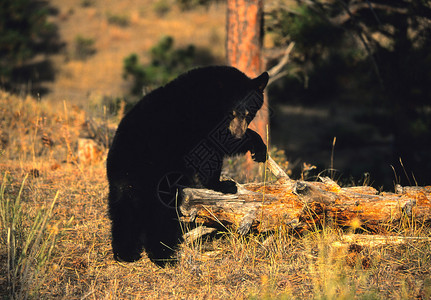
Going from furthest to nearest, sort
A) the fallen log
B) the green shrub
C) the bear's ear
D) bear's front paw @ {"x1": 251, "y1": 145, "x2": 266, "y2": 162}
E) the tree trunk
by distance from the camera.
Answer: the green shrub
the tree trunk
bear's front paw @ {"x1": 251, "y1": 145, "x2": 266, "y2": 162}
the bear's ear
the fallen log

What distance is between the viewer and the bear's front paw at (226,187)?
3.38 m

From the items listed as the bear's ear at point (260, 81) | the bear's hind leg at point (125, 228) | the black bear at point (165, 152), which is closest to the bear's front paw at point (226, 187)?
the black bear at point (165, 152)

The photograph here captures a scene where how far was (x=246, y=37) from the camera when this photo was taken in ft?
20.0

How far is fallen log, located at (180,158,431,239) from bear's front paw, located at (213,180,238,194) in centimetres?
12

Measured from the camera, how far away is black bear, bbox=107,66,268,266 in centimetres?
310

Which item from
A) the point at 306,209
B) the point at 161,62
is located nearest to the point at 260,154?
the point at 306,209

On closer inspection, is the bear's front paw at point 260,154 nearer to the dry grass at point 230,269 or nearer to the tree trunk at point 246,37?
the dry grass at point 230,269

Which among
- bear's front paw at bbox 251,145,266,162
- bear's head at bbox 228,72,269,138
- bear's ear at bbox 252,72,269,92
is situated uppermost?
bear's ear at bbox 252,72,269,92

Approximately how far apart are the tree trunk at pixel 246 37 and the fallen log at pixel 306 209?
304cm

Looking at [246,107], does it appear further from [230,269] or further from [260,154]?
[230,269]

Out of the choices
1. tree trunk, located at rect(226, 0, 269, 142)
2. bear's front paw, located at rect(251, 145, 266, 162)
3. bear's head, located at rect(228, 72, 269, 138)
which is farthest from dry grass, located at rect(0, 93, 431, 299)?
tree trunk, located at rect(226, 0, 269, 142)

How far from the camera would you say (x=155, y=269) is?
10.1ft

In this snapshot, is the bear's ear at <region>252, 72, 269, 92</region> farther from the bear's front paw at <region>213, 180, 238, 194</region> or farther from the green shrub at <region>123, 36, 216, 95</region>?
the green shrub at <region>123, 36, 216, 95</region>

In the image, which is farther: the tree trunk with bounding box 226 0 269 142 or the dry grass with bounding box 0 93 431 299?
the tree trunk with bounding box 226 0 269 142
